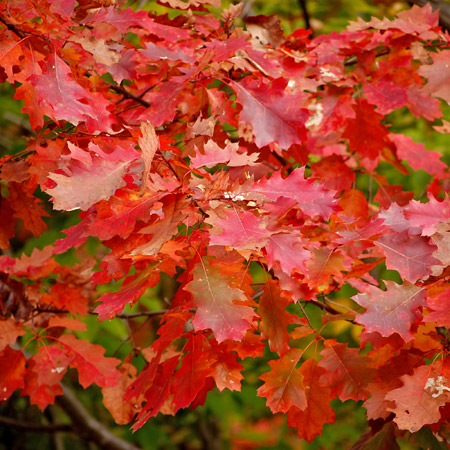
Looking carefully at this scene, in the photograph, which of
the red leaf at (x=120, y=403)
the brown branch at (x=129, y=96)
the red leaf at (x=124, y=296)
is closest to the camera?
the red leaf at (x=124, y=296)

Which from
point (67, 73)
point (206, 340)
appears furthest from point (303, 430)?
point (67, 73)

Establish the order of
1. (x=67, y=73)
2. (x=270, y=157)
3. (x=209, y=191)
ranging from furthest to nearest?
(x=270, y=157) < (x=67, y=73) < (x=209, y=191)

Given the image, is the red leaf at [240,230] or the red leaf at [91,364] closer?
the red leaf at [240,230]

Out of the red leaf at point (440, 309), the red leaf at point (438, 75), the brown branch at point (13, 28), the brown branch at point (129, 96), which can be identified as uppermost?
the brown branch at point (13, 28)

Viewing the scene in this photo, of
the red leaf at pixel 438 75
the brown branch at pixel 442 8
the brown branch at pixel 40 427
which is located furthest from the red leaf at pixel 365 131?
the brown branch at pixel 40 427

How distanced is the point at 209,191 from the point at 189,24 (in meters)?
0.66

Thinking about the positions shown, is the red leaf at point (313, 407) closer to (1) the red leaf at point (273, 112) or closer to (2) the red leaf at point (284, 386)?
(2) the red leaf at point (284, 386)

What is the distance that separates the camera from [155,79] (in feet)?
4.75

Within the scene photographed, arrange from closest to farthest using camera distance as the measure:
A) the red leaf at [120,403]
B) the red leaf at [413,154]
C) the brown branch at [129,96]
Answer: the brown branch at [129,96]
the red leaf at [120,403]
the red leaf at [413,154]

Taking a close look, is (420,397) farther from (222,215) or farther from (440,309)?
(222,215)

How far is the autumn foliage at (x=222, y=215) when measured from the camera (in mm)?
947

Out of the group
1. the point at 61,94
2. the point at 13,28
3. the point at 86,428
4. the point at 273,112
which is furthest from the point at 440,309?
the point at 86,428

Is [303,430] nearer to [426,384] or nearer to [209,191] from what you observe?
[426,384]

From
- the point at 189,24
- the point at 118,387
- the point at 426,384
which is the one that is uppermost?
the point at 189,24
